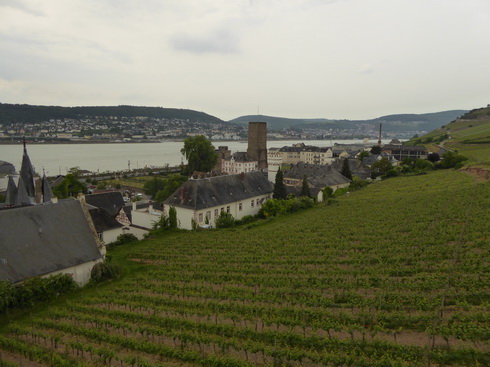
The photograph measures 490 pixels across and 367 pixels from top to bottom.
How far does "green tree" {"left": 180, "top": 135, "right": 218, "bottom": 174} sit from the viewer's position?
7394 centimetres

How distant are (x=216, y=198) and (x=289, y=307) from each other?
2189 cm

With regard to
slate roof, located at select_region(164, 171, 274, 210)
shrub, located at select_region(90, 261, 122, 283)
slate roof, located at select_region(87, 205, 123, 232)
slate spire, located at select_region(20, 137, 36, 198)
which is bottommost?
shrub, located at select_region(90, 261, 122, 283)

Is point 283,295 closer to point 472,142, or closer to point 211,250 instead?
point 211,250

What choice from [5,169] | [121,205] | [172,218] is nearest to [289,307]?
[172,218]

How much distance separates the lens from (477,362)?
29.3ft

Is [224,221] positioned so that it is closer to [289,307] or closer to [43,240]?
[43,240]

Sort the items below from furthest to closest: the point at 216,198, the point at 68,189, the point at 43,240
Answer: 1. the point at 68,189
2. the point at 216,198
3. the point at 43,240

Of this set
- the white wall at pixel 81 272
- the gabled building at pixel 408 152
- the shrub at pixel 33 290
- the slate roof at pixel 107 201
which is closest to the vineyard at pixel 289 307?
the shrub at pixel 33 290

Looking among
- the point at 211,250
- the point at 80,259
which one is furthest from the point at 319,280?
the point at 80,259

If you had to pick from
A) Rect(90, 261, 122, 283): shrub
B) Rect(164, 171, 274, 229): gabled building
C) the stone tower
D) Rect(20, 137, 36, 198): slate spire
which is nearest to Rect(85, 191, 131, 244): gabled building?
Rect(164, 171, 274, 229): gabled building

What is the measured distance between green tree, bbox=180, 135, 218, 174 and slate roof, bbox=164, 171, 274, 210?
1350 inches

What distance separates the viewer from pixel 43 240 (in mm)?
17328

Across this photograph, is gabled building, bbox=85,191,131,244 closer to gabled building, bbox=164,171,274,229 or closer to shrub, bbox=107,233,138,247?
shrub, bbox=107,233,138,247

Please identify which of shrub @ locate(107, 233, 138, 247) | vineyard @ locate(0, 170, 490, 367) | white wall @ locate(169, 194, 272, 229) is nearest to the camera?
vineyard @ locate(0, 170, 490, 367)
